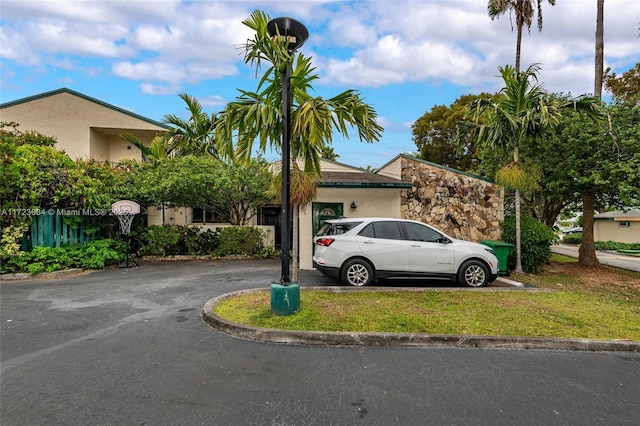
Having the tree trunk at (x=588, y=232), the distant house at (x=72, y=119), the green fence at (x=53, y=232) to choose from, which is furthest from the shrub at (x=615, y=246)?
the green fence at (x=53, y=232)

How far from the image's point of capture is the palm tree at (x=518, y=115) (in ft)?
29.4

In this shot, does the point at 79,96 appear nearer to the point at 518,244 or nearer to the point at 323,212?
the point at 323,212

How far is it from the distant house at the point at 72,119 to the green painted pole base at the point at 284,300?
14785mm

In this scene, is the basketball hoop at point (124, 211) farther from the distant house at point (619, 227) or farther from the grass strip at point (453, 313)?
the distant house at point (619, 227)

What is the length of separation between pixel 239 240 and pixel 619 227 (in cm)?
2996

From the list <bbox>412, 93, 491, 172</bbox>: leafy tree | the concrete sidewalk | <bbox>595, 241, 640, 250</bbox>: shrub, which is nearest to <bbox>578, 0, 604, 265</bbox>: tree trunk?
the concrete sidewalk

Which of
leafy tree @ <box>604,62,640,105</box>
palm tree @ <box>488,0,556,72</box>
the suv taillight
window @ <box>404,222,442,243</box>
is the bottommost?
the suv taillight

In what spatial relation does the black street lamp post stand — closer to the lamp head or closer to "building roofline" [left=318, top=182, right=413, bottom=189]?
the lamp head

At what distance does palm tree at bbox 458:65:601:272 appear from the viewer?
29.4ft

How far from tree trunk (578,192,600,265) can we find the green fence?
56.5ft

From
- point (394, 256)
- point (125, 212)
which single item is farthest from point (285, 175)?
point (125, 212)

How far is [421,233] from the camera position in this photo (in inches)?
307

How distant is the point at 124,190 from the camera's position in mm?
11445

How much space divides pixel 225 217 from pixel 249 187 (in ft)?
8.89
